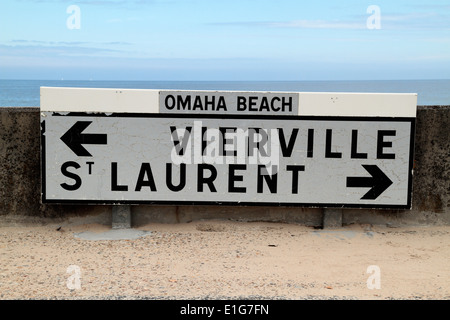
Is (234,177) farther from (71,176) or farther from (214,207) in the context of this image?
(71,176)

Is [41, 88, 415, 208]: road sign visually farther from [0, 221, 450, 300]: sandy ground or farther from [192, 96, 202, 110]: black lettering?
[0, 221, 450, 300]: sandy ground

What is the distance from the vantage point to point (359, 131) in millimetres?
6258

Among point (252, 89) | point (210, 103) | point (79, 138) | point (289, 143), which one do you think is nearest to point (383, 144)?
point (289, 143)

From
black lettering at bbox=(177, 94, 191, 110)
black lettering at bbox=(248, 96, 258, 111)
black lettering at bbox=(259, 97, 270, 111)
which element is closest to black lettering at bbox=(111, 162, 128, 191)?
black lettering at bbox=(177, 94, 191, 110)

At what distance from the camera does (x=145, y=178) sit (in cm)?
632

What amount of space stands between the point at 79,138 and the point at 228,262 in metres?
2.36

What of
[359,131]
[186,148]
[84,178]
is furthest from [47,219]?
[359,131]

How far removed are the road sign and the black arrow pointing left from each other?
12mm

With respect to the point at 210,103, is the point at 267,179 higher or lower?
lower

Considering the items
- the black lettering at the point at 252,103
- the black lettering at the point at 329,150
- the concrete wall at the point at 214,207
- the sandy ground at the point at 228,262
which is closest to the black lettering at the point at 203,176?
the concrete wall at the point at 214,207

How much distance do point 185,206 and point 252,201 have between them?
85cm

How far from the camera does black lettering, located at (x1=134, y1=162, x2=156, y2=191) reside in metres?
6.30

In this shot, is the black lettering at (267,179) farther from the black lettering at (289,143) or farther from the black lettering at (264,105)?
the black lettering at (264,105)

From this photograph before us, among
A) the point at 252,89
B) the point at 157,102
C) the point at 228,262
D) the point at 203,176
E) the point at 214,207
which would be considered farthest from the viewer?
the point at 252,89
